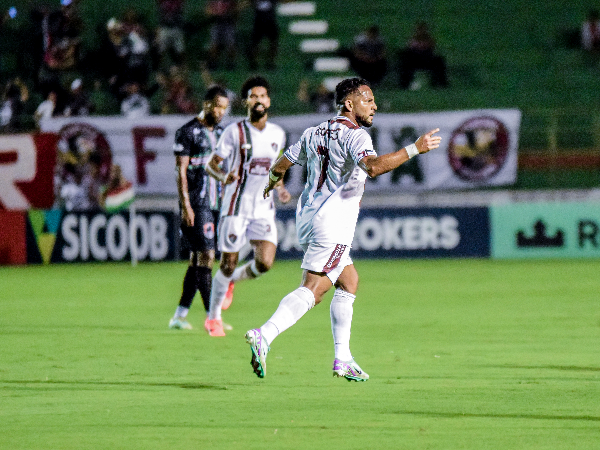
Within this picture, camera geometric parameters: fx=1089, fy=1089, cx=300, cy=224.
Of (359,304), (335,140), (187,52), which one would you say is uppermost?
(187,52)

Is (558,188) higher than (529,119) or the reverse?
the reverse

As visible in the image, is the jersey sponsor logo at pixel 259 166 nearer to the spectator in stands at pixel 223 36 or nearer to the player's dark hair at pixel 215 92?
the player's dark hair at pixel 215 92

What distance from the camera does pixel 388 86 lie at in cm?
2453

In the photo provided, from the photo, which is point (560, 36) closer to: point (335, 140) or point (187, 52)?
point (187, 52)

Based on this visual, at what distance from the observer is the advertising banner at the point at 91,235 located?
19.8 m

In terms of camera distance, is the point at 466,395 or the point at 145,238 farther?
the point at 145,238

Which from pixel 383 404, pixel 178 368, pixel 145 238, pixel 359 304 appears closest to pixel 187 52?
pixel 145 238

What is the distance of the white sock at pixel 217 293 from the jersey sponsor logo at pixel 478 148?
1130 centimetres

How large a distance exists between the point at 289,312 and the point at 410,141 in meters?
13.8

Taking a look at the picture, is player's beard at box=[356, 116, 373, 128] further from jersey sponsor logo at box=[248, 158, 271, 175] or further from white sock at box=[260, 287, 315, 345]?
jersey sponsor logo at box=[248, 158, 271, 175]

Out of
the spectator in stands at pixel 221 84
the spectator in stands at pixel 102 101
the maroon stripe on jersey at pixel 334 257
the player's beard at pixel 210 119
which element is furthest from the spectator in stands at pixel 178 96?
the maroon stripe on jersey at pixel 334 257

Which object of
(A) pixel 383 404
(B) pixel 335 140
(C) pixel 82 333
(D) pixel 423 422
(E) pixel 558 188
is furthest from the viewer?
(E) pixel 558 188

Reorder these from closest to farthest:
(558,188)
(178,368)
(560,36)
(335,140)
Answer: (335,140) → (178,368) → (558,188) → (560,36)

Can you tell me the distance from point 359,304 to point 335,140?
19.6ft
